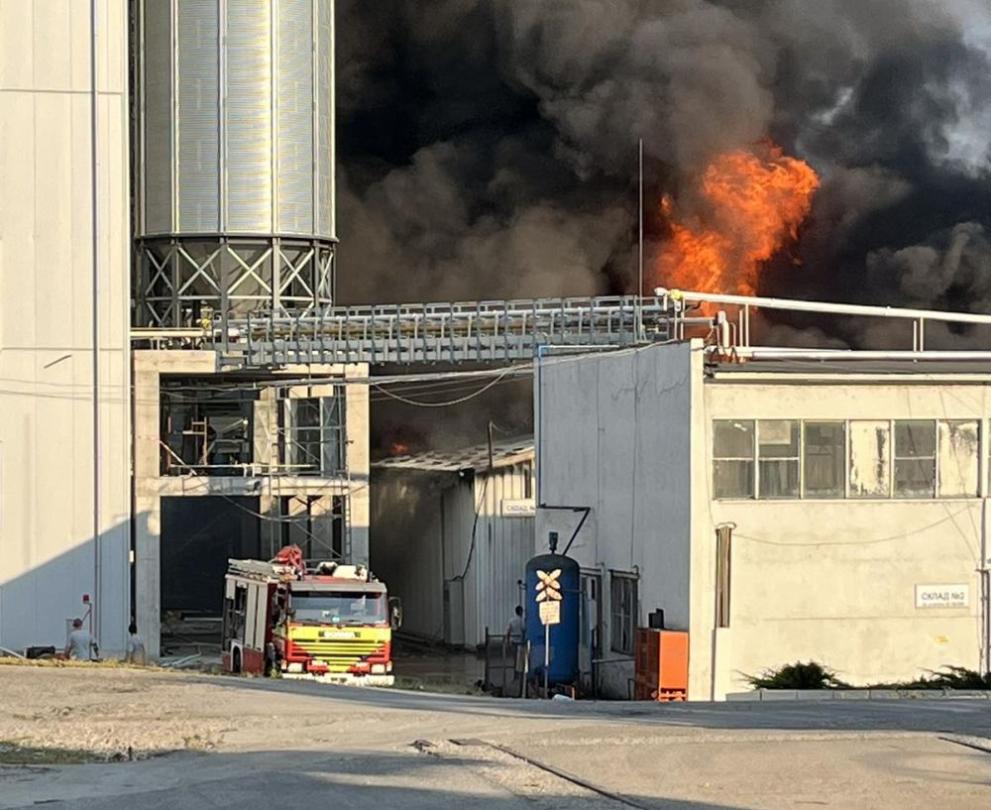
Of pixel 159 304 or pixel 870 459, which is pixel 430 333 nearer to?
pixel 159 304

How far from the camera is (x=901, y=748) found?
1938 centimetres

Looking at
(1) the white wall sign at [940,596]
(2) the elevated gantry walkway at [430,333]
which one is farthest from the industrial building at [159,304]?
(1) the white wall sign at [940,596]

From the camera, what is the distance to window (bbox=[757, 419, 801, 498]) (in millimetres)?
37406

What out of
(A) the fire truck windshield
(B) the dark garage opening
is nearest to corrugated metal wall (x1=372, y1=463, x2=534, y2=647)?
(B) the dark garage opening

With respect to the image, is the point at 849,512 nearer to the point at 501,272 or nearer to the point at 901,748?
the point at 901,748

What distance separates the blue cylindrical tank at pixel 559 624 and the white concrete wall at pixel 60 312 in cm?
1259

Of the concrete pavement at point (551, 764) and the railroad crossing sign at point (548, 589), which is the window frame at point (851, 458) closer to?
the railroad crossing sign at point (548, 589)

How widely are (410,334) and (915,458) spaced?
19.7m

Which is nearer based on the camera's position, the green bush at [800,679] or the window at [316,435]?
the green bush at [800,679]

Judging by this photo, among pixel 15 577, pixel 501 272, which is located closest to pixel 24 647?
pixel 15 577

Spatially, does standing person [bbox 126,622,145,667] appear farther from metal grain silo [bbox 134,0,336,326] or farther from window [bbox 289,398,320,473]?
metal grain silo [bbox 134,0,336,326]

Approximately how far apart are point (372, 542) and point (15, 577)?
1600 cm

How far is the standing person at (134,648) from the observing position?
4547 centimetres

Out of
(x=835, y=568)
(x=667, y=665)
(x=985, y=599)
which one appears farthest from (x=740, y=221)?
(x=667, y=665)
